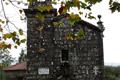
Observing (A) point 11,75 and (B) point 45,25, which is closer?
(B) point 45,25

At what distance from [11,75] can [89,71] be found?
10305 millimetres

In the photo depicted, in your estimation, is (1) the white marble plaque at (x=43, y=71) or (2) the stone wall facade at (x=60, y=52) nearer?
(1) the white marble plaque at (x=43, y=71)

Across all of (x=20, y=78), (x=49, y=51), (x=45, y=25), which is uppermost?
(x=45, y=25)

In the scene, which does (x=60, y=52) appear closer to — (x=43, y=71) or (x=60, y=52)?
(x=60, y=52)

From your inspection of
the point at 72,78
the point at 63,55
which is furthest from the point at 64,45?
the point at 72,78

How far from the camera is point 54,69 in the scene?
22.4m

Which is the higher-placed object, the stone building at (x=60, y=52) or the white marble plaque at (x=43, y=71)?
the stone building at (x=60, y=52)

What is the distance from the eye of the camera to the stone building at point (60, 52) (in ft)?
72.9

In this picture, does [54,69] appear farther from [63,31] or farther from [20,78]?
[20,78]

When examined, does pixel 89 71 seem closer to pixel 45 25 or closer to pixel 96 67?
pixel 96 67

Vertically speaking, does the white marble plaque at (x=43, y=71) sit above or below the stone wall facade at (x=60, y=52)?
below

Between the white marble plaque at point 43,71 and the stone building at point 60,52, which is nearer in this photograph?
the white marble plaque at point 43,71

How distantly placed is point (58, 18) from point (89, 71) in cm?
367

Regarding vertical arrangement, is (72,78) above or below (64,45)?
below
